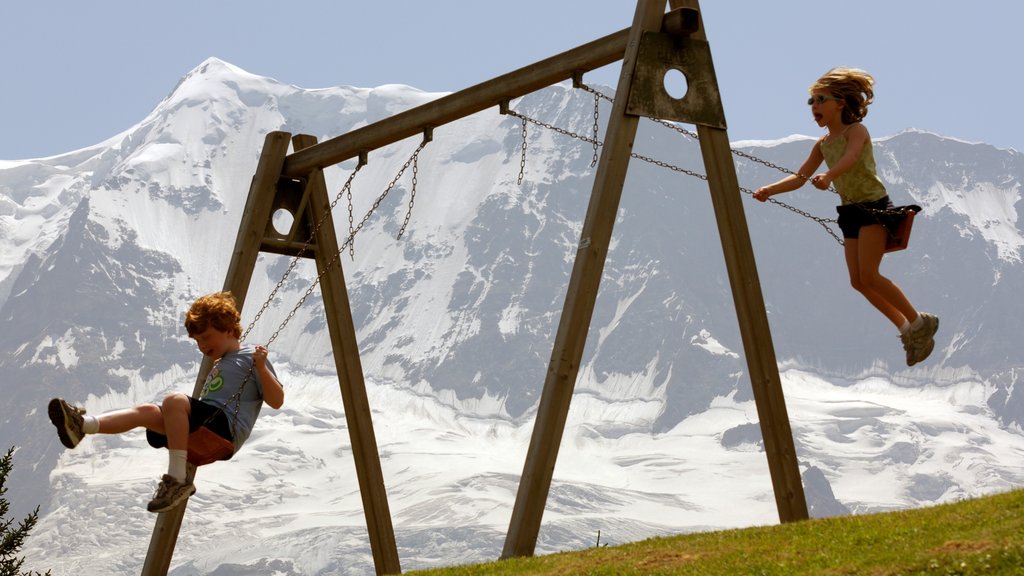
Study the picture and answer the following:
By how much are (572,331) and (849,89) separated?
10.4ft

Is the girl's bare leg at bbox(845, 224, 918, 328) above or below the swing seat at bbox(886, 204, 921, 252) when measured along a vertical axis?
below

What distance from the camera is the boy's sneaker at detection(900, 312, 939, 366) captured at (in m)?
Result: 12.2

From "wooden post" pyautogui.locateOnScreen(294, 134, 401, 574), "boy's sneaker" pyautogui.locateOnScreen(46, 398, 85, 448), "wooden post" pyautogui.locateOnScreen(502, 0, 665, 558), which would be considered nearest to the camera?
"boy's sneaker" pyautogui.locateOnScreen(46, 398, 85, 448)

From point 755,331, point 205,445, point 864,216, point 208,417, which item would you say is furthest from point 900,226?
point 205,445

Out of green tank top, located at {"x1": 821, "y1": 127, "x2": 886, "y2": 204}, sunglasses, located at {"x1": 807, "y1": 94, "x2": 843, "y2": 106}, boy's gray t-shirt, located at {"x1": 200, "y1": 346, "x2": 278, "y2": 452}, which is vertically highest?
sunglasses, located at {"x1": 807, "y1": 94, "x2": 843, "y2": 106}

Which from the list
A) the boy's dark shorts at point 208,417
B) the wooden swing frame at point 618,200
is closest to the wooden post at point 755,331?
the wooden swing frame at point 618,200

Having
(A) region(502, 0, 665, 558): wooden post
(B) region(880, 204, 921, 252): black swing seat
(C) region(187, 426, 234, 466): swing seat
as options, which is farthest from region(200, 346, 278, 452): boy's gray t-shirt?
(B) region(880, 204, 921, 252): black swing seat

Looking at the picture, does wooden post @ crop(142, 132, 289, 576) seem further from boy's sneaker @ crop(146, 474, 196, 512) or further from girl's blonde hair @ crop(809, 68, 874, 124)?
girl's blonde hair @ crop(809, 68, 874, 124)

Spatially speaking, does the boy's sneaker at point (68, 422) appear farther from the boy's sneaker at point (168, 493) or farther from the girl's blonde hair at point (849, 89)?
the girl's blonde hair at point (849, 89)

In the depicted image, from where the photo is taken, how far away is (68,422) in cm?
1198

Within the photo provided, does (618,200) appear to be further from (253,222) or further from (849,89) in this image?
(253,222)

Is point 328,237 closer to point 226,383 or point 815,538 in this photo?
point 226,383

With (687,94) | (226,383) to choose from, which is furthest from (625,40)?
(226,383)

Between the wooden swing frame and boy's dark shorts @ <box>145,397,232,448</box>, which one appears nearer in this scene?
the wooden swing frame
